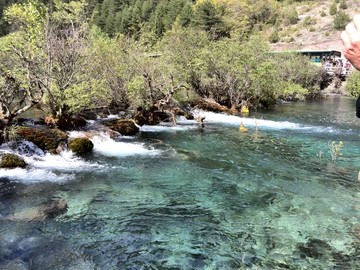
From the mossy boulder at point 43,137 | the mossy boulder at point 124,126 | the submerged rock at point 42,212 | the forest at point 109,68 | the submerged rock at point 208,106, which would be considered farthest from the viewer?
the submerged rock at point 208,106

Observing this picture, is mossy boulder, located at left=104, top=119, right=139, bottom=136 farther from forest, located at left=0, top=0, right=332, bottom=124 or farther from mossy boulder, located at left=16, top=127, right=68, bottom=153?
mossy boulder, located at left=16, top=127, right=68, bottom=153

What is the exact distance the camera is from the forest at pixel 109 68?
869 inches

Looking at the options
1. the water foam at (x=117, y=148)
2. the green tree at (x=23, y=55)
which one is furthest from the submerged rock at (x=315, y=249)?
the green tree at (x=23, y=55)

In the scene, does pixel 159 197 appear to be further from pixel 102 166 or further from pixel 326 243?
pixel 326 243

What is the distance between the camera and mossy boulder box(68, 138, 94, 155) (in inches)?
790

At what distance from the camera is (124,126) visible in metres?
25.8

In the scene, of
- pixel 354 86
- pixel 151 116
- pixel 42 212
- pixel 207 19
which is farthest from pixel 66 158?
pixel 207 19

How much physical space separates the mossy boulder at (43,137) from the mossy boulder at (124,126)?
5025 millimetres

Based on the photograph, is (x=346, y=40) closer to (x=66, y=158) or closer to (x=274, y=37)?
(x=66, y=158)

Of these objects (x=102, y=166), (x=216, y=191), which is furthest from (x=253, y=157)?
(x=102, y=166)

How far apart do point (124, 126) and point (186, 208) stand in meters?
13.7

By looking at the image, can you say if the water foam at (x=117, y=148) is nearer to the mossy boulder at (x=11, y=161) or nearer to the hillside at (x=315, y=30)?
the mossy boulder at (x=11, y=161)

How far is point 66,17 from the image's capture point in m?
23.3

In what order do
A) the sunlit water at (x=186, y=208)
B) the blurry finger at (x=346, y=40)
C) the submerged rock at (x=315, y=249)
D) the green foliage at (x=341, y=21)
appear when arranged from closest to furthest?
the blurry finger at (x=346, y=40)
the sunlit water at (x=186, y=208)
the submerged rock at (x=315, y=249)
the green foliage at (x=341, y=21)
